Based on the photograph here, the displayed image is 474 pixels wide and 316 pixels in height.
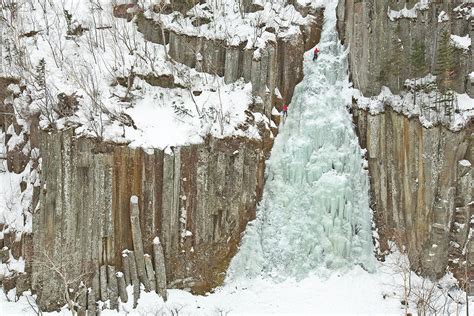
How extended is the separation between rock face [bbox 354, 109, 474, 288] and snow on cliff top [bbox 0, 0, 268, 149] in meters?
5.68

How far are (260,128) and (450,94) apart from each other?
791 cm

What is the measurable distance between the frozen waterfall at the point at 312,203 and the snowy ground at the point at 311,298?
0.52 metres

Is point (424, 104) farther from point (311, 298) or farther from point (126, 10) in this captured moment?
point (126, 10)

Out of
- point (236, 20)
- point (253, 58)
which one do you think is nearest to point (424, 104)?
point (253, 58)

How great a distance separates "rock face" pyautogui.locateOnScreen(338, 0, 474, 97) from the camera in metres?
20.3

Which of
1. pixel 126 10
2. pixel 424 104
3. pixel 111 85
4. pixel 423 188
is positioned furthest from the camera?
pixel 126 10

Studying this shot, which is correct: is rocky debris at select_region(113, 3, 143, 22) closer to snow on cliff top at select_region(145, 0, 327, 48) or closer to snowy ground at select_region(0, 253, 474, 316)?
snow on cliff top at select_region(145, 0, 327, 48)

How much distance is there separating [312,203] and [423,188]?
4.56m

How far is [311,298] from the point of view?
61.0 ft

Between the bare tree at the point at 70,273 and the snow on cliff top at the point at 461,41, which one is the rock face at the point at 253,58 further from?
the bare tree at the point at 70,273

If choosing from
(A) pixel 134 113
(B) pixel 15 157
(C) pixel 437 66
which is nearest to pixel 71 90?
(A) pixel 134 113

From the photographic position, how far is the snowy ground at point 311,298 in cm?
1794

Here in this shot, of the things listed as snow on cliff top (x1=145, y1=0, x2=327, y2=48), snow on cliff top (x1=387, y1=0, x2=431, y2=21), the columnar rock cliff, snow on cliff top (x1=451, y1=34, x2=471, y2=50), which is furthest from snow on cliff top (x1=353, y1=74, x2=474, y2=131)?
snow on cliff top (x1=145, y1=0, x2=327, y2=48)

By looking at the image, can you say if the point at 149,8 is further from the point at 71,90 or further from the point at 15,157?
the point at 15,157
